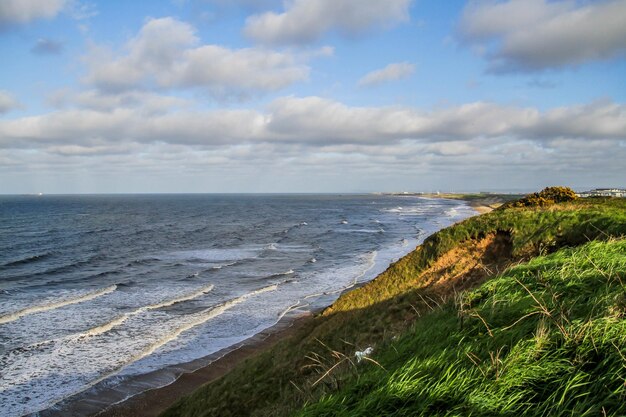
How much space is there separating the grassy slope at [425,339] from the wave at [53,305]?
17.1m

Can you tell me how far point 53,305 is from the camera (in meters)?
25.5

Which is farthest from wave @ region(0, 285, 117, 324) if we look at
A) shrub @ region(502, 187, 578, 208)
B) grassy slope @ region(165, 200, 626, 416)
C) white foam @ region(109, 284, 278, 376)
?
shrub @ region(502, 187, 578, 208)

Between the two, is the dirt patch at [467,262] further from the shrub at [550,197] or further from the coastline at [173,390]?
the shrub at [550,197]

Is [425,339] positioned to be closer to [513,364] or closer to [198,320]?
[513,364]

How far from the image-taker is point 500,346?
4773mm

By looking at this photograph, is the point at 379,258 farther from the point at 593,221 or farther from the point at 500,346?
the point at 500,346

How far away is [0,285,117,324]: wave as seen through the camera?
23.0 metres

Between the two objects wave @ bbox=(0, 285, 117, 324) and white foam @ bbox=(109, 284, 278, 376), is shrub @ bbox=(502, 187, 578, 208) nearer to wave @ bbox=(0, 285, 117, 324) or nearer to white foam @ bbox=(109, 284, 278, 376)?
white foam @ bbox=(109, 284, 278, 376)

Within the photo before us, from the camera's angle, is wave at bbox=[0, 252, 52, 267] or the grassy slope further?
wave at bbox=[0, 252, 52, 267]

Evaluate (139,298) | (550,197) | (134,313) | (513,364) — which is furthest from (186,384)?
(550,197)

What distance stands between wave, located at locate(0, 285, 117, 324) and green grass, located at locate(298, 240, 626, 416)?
24522mm

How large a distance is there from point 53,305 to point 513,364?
28.1m

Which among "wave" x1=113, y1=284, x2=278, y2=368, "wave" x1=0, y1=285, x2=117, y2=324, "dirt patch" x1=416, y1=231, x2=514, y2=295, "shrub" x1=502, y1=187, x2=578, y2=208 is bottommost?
"wave" x1=113, y1=284, x2=278, y2=368

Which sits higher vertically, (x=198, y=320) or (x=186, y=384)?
(x=198, y=320)
